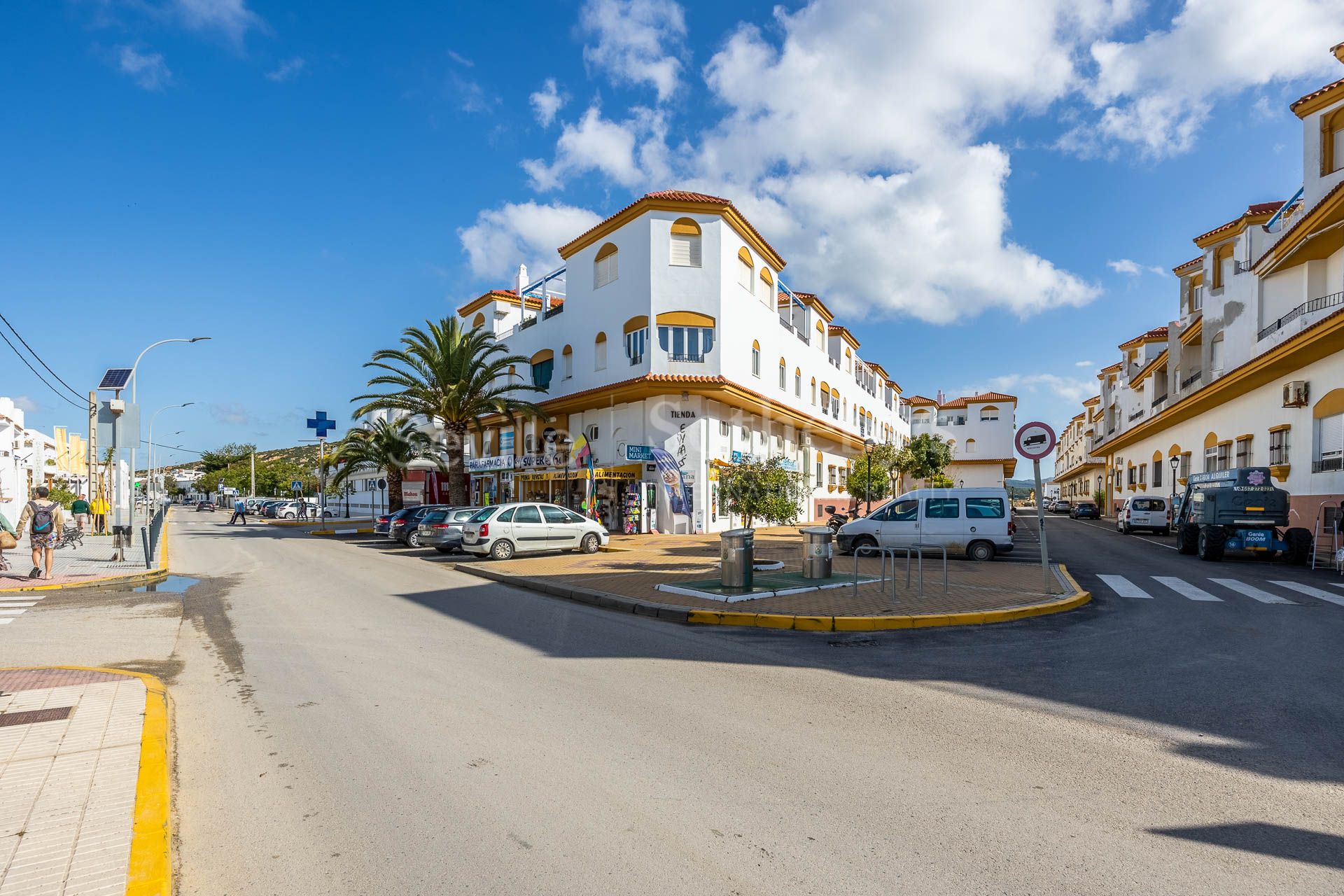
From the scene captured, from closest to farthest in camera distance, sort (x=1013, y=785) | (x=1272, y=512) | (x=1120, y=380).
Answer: (x=1013, y=785) < (x=1272, y=512) < (x=1120, y=380)

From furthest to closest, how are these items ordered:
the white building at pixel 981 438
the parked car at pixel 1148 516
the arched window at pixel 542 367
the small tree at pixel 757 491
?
the white building at pixel 981 438 → the arched window at pixel 542 367 → the parked car at pixel 1148 516 → the small tree at pixel 757 491

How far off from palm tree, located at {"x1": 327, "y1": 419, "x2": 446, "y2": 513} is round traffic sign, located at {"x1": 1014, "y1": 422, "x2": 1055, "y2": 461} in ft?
113

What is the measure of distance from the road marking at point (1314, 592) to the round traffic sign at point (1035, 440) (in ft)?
15.6

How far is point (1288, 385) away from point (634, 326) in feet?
70.2

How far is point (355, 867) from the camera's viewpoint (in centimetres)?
337

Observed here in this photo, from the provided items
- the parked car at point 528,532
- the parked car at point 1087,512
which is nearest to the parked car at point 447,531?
the parked car at point 528,532

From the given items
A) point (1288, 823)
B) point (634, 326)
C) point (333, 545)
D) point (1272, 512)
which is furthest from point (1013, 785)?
point (333, 545)

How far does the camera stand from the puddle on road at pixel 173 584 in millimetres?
14141

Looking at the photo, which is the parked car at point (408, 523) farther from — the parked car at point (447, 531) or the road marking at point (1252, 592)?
the road marking at point (1252, 592)

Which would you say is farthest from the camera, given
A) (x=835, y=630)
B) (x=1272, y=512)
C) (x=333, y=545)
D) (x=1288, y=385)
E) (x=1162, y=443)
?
(x=1162, y=443)

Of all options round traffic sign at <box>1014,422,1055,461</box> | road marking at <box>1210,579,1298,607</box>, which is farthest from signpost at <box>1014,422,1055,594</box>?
road marking at <box>1210,579,1298,607</box>

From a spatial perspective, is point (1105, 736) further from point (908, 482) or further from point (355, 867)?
point (908, 482)

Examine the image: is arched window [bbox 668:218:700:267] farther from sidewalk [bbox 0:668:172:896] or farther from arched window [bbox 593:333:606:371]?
sidewalk [bbox 0:668:172:896]

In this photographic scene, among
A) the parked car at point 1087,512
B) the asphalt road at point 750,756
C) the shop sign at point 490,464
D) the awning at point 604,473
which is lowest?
the parked car at point 1087,512
